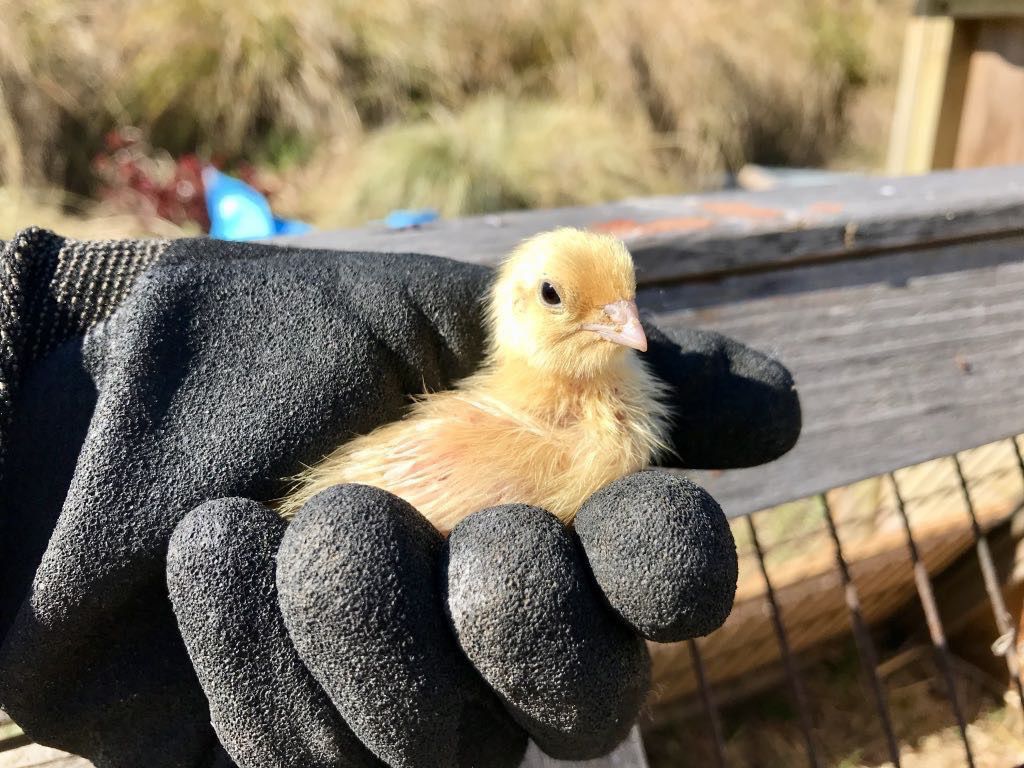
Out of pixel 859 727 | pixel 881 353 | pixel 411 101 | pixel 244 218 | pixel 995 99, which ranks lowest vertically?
pixel 859 727

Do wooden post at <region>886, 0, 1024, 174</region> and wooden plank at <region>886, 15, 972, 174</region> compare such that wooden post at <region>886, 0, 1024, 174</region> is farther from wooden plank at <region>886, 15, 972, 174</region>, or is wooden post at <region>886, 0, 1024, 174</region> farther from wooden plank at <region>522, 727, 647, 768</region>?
wooden plank at <region>522, 727, 647, 768</region>

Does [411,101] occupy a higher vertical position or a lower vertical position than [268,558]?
lower

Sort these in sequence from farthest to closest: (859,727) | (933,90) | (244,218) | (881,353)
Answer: (933,90)
(244,218)
(859,727)
(881,353)

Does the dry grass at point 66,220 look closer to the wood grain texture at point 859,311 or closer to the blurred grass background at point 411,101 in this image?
the blurred grass background at point 411,101

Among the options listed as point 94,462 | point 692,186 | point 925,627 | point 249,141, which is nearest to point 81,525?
point 94,462

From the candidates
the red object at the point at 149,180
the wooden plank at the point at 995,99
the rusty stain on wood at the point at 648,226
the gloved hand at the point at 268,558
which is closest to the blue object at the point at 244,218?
the red object at the point at 149,180

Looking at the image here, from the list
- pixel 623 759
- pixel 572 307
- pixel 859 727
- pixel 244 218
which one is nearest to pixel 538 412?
pixel 572 307

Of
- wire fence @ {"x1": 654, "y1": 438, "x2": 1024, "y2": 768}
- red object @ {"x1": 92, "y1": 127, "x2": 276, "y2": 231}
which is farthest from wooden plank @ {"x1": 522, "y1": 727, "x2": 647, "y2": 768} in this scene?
red object @ {"x1": 92, "y1": 127, "x2": 276, "y2": 231}

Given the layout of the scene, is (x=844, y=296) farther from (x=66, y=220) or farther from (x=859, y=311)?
(x=66, y=220)
